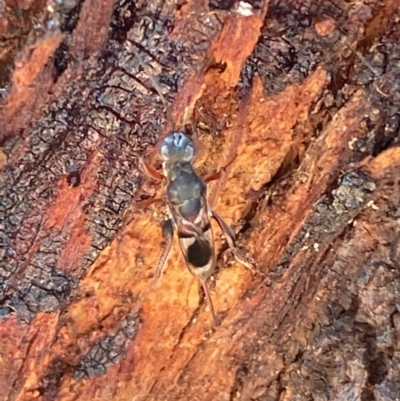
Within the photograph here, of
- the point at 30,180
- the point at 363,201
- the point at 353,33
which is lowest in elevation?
the point at 30,180

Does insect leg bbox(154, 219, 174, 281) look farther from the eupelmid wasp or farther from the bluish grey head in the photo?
the bluish grey head

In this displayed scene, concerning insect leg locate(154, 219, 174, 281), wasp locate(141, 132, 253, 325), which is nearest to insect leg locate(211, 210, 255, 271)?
wasp locate(141, 132, 253, 325)

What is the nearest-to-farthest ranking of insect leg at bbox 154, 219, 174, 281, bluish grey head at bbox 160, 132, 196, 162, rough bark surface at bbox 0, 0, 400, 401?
rough bark surface at bbox 0, 0, 400, 401
bluish grey head at bbox 160, 132, 196, 162
insect leg at bbox 154, 219, 174, 281

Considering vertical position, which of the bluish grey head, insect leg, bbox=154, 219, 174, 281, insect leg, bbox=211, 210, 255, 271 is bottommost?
insect leg, bbox=154, 219, 174, 281

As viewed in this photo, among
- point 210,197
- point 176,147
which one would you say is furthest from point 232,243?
point 176,147

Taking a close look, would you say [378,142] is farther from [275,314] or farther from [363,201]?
[275,314]

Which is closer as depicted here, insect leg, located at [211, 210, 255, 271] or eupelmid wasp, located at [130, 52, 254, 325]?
eupelmid wasp, located at [130, 52, 254, 325]

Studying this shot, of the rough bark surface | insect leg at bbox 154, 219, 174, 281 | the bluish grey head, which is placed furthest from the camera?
insect leg at bbox 154, 219, 174, 281

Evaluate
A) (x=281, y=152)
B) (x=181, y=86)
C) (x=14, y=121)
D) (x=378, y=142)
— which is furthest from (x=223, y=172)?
(x=14, y=121)
